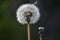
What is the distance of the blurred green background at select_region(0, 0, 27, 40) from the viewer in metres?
2.17

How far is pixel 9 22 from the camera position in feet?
7.47

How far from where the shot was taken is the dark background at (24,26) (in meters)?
2.03

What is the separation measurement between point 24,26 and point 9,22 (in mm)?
229

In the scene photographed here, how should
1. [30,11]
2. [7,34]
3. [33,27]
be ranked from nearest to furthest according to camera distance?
[30,11] → [33,27] → [7,34]

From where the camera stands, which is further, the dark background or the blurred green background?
the blurred green background

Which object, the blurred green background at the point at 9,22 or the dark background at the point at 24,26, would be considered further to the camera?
the blurred green background at the point at 9,22

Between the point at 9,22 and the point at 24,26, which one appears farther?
the point at 9,22

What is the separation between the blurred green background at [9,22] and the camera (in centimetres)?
217

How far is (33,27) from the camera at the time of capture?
6.28 feet

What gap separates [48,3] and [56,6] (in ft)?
0.24

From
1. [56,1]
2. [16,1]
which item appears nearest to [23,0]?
[16,1]

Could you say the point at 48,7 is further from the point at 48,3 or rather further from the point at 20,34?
the point at 20,34

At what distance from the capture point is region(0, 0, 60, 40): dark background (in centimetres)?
203

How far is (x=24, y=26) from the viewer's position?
82.4 inches
